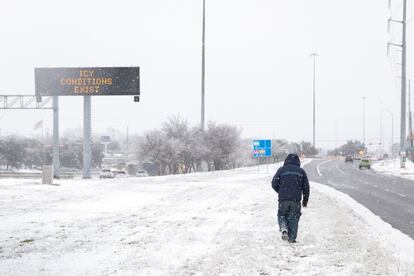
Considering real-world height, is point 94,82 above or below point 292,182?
above

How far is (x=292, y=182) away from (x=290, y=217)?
688 mm

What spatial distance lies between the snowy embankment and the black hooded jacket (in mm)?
908

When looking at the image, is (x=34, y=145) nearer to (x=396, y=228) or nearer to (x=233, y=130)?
(x=233, y=130)

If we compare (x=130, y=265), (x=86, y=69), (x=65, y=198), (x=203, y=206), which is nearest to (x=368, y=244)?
(x=130, y=265)

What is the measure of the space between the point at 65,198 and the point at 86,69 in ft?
59.3

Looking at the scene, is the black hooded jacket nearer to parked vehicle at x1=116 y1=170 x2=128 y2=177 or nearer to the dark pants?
the dark pants

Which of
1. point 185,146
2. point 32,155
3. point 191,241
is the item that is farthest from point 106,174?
point 191,241

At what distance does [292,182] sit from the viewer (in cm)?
968

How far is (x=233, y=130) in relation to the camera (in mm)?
75000

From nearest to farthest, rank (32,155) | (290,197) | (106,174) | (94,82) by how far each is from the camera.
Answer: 1. (290,197)
2. (94,82)
3. (106,174)
4. (32,155)

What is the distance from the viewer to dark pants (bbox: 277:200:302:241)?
952cm

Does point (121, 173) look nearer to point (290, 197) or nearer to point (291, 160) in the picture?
point (291, 160)

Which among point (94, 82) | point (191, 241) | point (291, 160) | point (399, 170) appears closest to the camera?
point (191, 241)

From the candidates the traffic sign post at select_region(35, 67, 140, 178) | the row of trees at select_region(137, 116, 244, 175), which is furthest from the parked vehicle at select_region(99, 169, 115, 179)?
the traffic sign post at select_region(35, 67, 140, 178)
